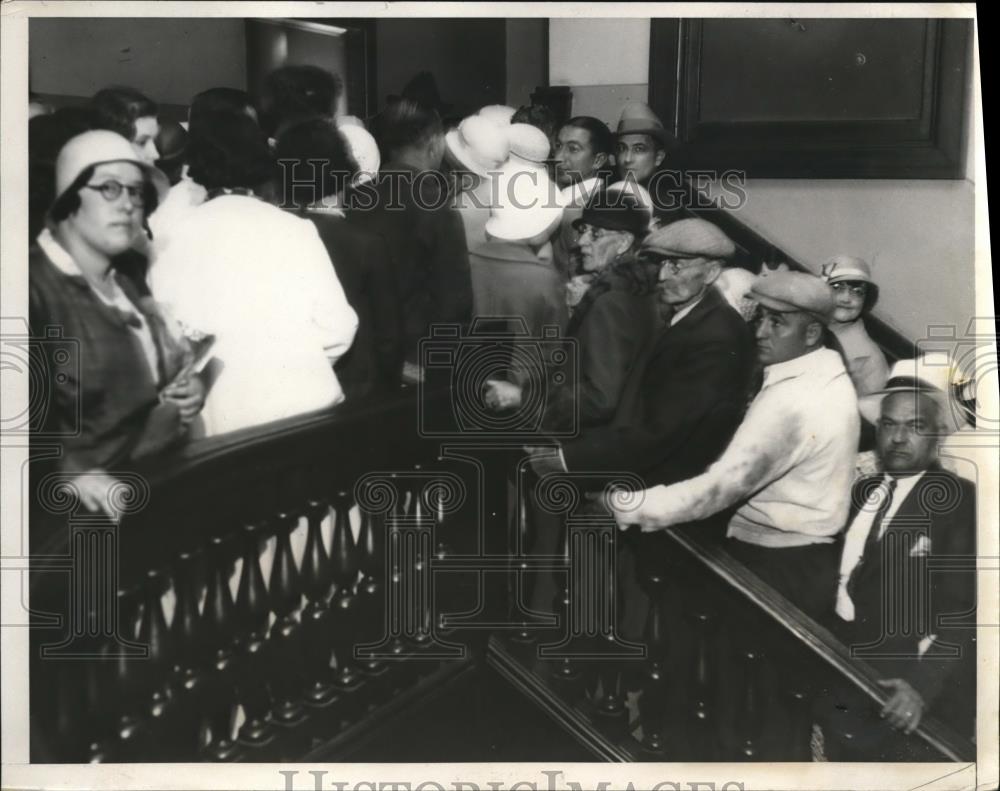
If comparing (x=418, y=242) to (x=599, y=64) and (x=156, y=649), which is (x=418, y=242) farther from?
(x=156, y=649)

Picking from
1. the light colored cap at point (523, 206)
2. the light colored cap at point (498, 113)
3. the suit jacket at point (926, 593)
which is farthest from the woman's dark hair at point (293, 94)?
the suit jacket at point (926, 593)

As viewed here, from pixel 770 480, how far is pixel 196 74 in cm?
165

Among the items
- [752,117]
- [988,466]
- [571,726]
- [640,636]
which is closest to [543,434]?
[640,636]

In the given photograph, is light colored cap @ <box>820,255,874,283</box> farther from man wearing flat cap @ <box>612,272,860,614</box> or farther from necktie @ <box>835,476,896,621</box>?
necktie @ <box>835,476,896,621</box>

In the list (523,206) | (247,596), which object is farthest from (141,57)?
(247,596)

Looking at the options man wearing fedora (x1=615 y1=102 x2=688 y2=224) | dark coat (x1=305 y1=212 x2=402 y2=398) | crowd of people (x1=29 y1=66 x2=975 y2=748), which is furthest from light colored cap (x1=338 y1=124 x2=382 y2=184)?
man wearing fedora (x1=615 y1=102 x2=688 y2=224)

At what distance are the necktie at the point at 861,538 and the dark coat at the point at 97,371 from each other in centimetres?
161

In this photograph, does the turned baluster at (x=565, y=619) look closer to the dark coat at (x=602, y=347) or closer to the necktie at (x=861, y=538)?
the dark coat at (x=602, y=347)

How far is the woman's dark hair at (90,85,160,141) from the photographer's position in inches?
89.7

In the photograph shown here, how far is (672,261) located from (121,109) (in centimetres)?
133

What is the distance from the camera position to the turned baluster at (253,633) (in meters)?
2.28

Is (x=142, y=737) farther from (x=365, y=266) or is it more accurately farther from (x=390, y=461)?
(x=365, y=266)

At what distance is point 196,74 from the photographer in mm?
2293

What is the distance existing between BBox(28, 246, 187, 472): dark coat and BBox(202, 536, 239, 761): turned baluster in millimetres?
Result: 300
